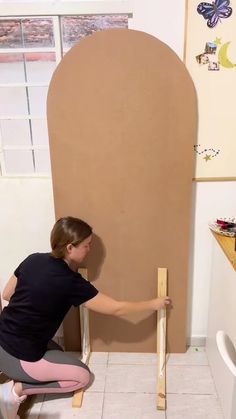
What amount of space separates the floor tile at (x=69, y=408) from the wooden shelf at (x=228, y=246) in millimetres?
905

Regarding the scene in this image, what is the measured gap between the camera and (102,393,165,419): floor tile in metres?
1.68

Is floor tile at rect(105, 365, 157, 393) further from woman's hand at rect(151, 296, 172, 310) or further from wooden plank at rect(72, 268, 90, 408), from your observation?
woman's hand at rect(151, 296, 172, 310)

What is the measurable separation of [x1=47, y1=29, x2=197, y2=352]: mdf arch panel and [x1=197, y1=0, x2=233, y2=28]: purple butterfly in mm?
216

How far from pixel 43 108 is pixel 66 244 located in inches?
26.6

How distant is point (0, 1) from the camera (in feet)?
5.51

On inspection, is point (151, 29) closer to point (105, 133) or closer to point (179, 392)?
point (105, 133)

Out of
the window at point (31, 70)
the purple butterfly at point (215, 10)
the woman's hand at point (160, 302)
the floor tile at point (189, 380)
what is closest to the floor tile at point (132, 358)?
the floor tile at point (189, 380)

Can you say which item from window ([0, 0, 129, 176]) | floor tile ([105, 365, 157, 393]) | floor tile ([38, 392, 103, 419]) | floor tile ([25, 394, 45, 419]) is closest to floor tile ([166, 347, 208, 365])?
floor tile ([105, 365, 157, 393])

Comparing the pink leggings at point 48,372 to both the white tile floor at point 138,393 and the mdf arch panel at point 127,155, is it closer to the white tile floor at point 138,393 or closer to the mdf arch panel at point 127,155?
the white tile floor at point 138,393

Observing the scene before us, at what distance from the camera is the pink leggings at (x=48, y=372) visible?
167cm

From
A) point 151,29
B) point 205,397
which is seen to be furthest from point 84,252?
point 151,29

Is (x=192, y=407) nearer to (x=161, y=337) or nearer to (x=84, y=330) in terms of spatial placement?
(x=161, y=337)

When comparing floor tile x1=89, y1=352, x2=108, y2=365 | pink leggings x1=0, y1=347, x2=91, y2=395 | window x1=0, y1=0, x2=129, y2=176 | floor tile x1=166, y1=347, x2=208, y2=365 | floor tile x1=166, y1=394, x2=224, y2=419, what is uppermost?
window x1=0, y1=0, x2=129, y2=176

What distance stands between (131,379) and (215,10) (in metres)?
1.73
